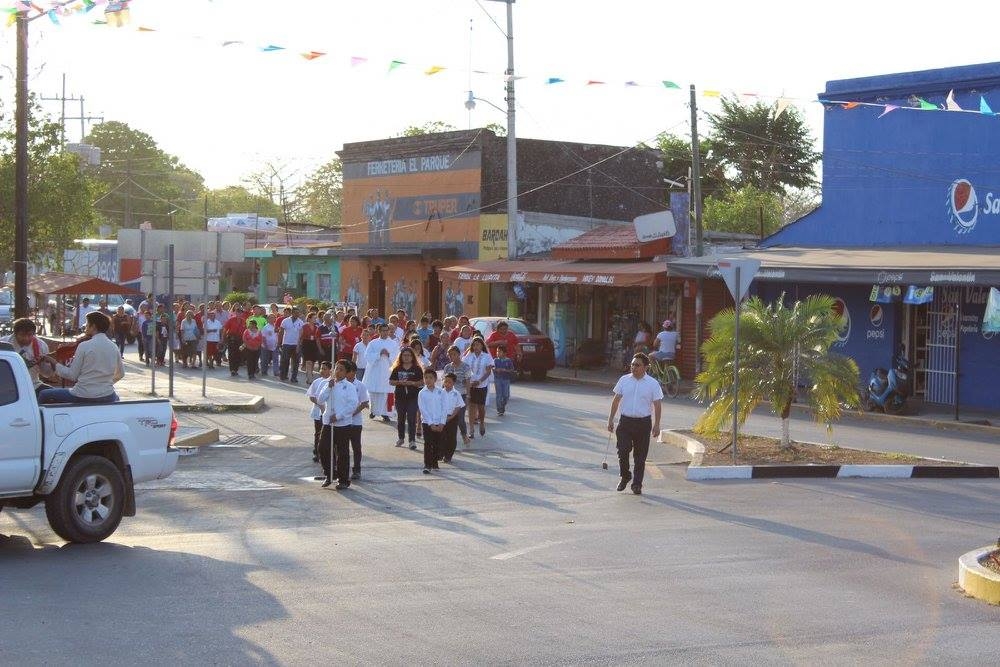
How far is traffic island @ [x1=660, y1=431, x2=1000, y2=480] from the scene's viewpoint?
53.9 ft

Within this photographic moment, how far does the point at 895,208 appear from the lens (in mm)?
28719

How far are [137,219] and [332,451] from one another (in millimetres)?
93121

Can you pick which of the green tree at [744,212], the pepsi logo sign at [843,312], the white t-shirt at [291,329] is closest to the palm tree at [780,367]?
the pepsi logo sign at [843,312]

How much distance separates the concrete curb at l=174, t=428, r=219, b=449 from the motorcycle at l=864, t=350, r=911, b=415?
13.2 metres

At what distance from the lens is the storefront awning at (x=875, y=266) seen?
77.9 feet

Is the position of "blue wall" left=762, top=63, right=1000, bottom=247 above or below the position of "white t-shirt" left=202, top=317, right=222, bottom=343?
above

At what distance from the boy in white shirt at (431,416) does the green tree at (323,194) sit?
81995mm

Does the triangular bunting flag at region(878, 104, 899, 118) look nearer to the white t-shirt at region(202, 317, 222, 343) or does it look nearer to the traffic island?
the traffic island

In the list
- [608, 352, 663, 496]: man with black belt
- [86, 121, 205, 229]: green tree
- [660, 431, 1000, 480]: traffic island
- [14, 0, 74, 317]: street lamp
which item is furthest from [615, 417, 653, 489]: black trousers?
[86, 121, 205, 229]: green tree

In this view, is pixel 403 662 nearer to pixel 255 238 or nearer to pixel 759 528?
pixel 759 528

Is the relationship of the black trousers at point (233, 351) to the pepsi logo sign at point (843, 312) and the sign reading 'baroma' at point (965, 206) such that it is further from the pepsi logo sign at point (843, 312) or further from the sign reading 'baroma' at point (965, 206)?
the sign reading 'baroma' at point (965, 206)

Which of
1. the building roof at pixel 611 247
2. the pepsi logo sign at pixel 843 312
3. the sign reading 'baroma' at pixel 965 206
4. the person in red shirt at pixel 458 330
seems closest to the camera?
the person in red shirt at pixel 458 330

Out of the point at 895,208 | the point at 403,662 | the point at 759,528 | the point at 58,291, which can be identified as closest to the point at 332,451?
the point at 759,528

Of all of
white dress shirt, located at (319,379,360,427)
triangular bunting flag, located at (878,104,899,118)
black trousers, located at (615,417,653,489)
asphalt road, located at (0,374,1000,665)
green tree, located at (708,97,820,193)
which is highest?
green tree, located at (708,97,820,193)
